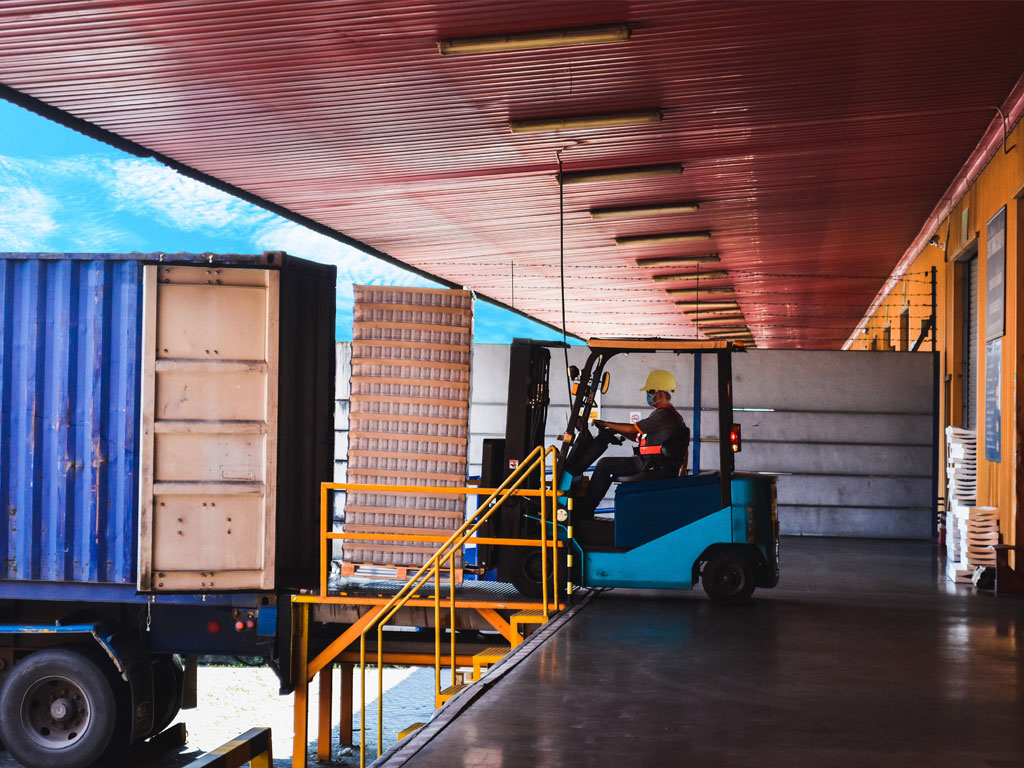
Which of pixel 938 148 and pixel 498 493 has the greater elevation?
pixel 938 148

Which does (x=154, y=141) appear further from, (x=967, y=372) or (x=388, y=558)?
(x=967, y=372)

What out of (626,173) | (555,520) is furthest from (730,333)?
(555,520)

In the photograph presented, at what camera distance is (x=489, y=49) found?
10.5m

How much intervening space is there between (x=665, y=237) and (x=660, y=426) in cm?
1096

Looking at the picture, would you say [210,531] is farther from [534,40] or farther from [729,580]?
[534,40]

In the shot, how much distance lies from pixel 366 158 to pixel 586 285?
1190cm

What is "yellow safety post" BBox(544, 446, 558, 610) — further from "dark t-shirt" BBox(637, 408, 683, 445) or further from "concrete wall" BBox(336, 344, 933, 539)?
"concrete wall" BBox(336, 344, 933, 539)

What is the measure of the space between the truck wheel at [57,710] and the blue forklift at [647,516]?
136 inches

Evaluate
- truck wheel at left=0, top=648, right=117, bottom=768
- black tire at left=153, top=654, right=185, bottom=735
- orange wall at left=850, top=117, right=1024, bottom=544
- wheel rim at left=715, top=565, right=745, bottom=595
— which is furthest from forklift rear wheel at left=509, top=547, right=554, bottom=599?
orange wall at left=850, top=117, right=1024, bottom=544

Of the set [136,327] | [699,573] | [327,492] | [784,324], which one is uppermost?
[784,324]

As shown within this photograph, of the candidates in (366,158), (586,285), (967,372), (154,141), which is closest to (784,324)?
(586,285)

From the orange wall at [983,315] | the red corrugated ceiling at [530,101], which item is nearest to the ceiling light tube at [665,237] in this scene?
the red corrugated ceiling at [530,101]

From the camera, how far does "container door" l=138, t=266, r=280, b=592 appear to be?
9258 millimetres

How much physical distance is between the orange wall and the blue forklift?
407cm
